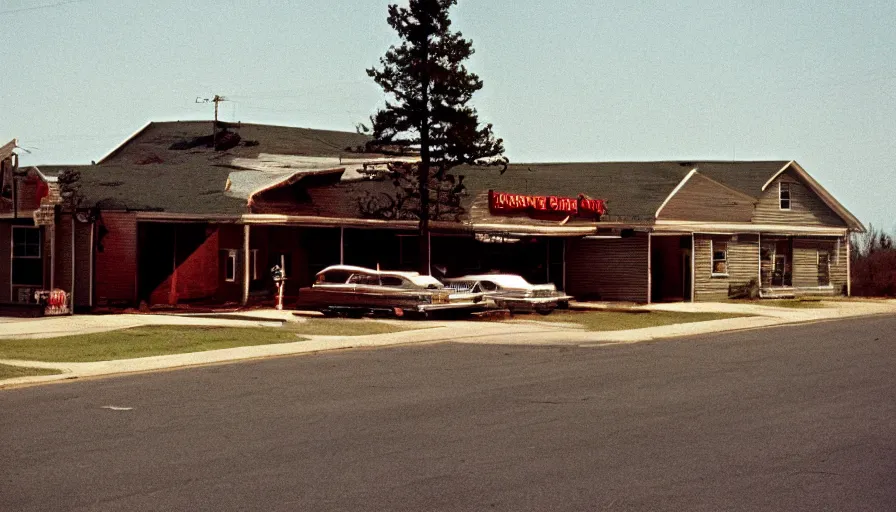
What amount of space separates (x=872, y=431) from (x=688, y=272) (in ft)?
113

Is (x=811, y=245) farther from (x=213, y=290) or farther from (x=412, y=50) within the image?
(x=213, y=290)

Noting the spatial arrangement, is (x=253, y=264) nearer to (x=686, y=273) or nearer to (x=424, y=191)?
(x=424, y=191)

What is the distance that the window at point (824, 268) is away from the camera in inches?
1999

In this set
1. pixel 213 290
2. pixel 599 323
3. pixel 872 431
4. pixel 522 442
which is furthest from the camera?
pixel 213 290

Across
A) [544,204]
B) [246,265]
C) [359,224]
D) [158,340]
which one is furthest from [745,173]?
[158,340]

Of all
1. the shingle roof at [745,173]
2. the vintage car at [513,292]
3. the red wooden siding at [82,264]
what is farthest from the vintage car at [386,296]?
the shingle roof at [745,173]

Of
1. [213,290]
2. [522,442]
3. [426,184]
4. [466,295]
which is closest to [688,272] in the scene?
[426,184]

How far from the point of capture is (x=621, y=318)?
3438cm

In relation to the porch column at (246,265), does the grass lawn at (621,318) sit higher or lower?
lower

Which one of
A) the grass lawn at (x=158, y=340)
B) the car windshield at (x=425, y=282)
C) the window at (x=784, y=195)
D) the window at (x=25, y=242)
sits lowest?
the grass lawn at (x=158, y=340)

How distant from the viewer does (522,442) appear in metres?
11.2

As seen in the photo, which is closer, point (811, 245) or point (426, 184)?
→ point (426, 184)

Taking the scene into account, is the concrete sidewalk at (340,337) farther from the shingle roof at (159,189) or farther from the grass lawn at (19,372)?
the shingle roof at (159,189)

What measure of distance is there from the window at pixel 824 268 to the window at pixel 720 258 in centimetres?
708
